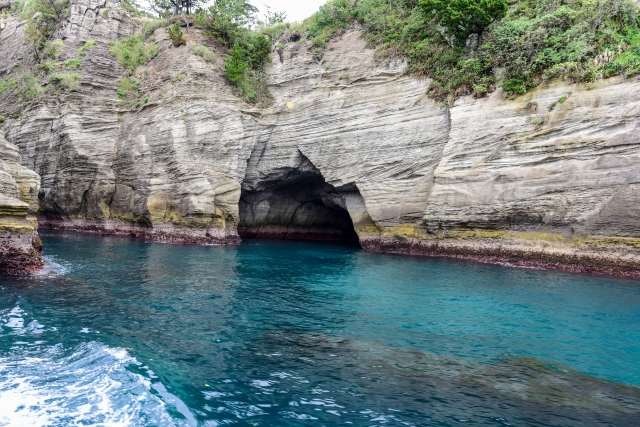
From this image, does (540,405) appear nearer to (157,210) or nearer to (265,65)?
(157,210)

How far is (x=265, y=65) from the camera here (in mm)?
32719

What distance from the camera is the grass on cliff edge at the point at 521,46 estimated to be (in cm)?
1866

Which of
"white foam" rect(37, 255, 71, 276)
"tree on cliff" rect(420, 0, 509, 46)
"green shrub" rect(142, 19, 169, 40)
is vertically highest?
"green shrub" rect(142, 19, 169, 40)

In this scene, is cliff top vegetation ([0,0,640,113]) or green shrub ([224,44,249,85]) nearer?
cliff top vegetation ([0,0,640,113])

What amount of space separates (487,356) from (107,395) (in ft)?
20.8

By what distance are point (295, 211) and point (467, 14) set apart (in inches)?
794

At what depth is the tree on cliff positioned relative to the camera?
69.1 feet

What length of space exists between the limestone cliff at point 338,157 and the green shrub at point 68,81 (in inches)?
25.0

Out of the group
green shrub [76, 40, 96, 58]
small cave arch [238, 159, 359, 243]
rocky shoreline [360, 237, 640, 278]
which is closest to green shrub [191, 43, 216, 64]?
green shrub [76, 40, 96, 58]

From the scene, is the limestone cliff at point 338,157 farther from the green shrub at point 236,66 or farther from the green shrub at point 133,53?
the green shrub at point 236,66

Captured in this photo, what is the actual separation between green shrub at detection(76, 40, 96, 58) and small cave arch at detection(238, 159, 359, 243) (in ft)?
55.6

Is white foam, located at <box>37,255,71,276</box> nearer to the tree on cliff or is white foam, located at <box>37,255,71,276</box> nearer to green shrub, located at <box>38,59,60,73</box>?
the tree on cliff

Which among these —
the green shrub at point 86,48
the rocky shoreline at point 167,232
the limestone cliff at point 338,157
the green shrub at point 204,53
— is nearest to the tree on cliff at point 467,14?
the limestone cliff at point 338,157

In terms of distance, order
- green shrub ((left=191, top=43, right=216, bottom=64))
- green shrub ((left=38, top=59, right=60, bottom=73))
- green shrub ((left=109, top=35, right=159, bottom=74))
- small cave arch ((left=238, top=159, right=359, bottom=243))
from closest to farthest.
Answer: small cave arch ((left=238, top=159, right=359, bottom=243)), green shrub ((left=191, top=43, right=216, bottom=64)), green shrub ((left=38, top=59, right=60, bottom=73)), green shrub ((left=109, top=35, right=159, bottom=74))
